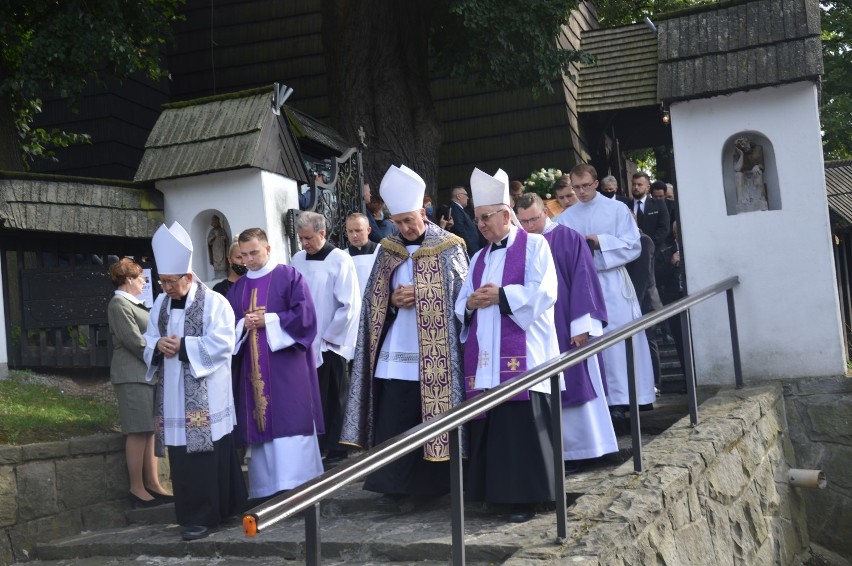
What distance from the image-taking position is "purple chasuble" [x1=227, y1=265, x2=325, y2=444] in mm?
6391

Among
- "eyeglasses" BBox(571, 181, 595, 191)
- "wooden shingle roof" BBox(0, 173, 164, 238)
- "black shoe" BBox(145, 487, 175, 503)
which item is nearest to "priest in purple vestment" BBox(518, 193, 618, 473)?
"eyeglasses" BBox(571, 181, 595, 191)

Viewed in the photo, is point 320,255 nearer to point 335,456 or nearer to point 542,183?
point 335,456

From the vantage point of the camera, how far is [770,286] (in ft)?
23.9

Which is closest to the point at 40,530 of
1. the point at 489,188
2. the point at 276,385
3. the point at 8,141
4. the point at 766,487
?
the point at 276,385

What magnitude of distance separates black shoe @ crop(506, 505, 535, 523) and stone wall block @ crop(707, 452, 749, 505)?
3.53 feet

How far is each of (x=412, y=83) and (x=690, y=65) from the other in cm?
526

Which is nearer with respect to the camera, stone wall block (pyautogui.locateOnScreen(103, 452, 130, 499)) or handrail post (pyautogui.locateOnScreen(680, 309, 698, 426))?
handrail post (pyautogui.locateOnScreen(680, 309, 698, 426))

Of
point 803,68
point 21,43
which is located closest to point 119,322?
point 803,68

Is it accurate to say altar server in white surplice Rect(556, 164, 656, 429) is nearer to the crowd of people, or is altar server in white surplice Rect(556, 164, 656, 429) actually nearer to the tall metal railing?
the crowd of people

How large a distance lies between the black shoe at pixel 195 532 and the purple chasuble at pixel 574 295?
215cm

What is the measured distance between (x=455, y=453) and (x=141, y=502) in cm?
374

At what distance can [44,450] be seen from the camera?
649 centimetres

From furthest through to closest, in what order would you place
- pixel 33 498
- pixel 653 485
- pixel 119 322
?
pixel 119 322 < pixel 33 498 < pixel 653 485

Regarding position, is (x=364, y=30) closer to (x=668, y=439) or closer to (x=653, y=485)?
(x=668, y=439)
